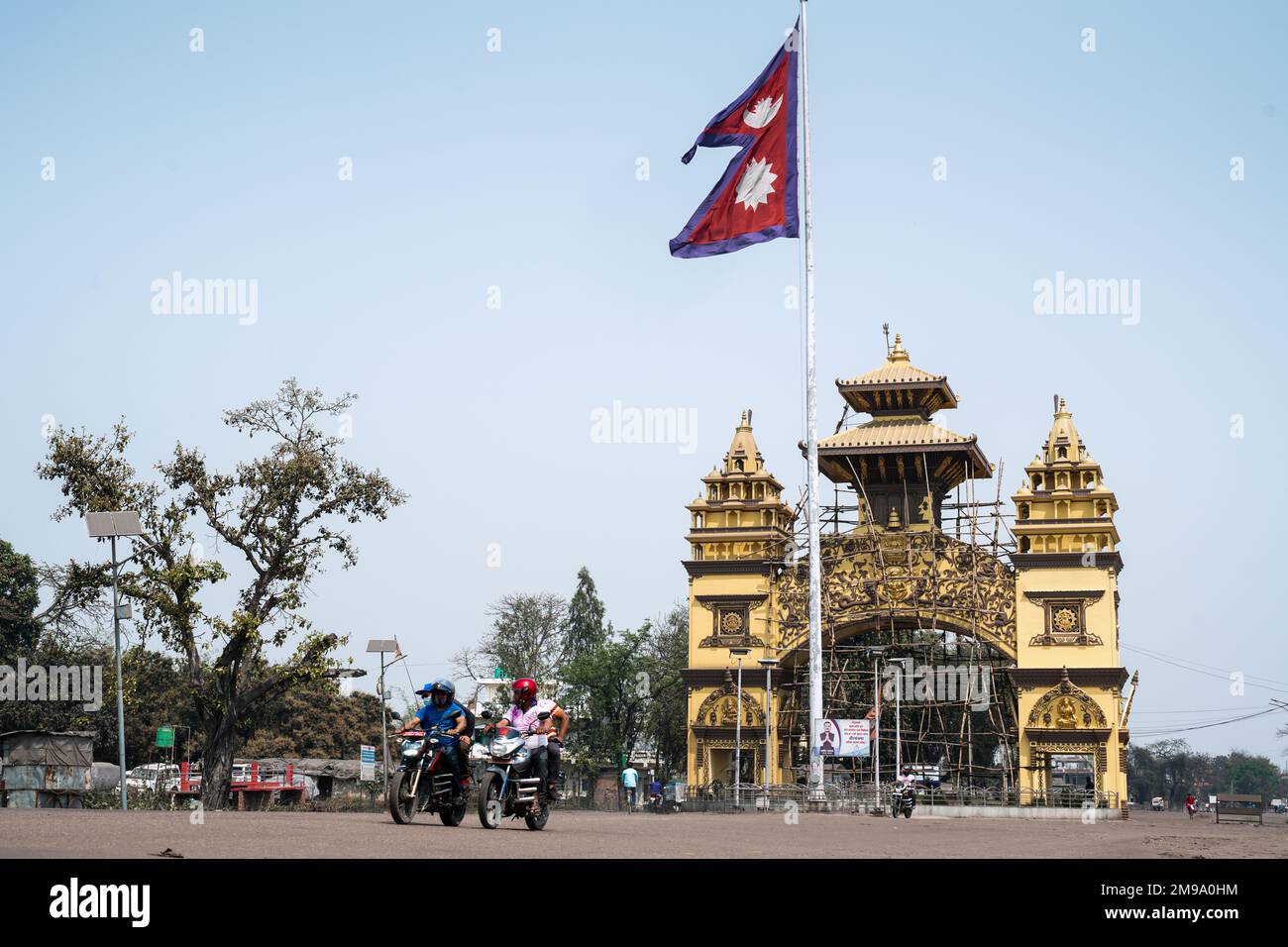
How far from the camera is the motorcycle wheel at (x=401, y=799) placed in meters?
16.9

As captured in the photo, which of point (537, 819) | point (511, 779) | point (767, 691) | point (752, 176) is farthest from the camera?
point (767, 691)

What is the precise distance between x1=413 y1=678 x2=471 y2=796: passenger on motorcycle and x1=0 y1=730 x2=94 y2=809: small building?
585 inches

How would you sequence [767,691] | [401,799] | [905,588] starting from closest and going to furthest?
[401,799] < [767,691] < [905,588]

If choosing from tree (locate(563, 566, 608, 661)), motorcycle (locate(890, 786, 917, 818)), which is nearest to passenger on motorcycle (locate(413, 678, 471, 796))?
motorcycle (locate(890, 786, 917, 818))

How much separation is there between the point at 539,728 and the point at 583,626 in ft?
228

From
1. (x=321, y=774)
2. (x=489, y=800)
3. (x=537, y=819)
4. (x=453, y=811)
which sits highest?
(x=489, y=800)

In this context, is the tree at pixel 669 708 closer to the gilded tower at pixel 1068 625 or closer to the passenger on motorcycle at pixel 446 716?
the gilded tower at pixel 1068 625

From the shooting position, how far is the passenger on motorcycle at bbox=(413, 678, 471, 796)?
1714 centimetres

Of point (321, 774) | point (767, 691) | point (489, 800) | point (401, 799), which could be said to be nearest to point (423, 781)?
point (401, 799)

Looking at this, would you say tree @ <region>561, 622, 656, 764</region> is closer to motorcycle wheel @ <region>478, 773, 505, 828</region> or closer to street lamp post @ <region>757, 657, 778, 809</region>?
street lamp post @ <region>757, 657, 778, 809</region>

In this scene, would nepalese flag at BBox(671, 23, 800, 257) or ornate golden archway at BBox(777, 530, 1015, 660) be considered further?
ornate golden archway at BBox(777, 530, 1015, 660)

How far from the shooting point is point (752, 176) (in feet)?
110

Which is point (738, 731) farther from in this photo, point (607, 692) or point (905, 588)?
point (607, 692)
